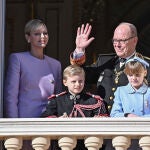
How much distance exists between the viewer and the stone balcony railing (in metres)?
5.91

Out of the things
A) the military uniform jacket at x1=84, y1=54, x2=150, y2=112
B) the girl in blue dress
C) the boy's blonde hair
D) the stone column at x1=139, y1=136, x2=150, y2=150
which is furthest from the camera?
the military uniform jacket at x1=84, y1=54, x2=150, y2=112

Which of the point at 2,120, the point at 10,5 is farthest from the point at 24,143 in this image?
the point at 10,5

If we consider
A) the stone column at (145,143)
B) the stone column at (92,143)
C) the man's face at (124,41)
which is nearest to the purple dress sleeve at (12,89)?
the stone column at (92,143)

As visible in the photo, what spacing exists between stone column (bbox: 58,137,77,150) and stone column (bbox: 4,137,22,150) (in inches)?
10.8

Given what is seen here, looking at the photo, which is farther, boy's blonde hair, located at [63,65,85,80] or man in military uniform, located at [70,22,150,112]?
man in military uniform, located at [70,22,150,112]

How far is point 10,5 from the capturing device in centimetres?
927

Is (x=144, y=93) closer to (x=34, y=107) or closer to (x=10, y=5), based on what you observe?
(x=34, y=107)

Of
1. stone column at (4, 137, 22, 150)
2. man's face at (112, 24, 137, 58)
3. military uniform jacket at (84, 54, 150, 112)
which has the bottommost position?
stone column at (4, 137, 22, 150)

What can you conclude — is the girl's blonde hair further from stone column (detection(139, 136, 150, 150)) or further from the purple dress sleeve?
the purple dress sleeve

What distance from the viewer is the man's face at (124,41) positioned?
6.41 m

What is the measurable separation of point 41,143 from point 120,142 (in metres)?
0.53

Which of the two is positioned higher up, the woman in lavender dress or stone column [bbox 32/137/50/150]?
the woman in lavender dress

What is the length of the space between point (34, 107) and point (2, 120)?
0.41 meters

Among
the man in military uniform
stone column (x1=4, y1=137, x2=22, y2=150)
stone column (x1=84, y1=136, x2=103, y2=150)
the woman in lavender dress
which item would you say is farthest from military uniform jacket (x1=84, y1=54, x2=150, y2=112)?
stone column (x1=4, y1=137, x2=22, y2=150)
